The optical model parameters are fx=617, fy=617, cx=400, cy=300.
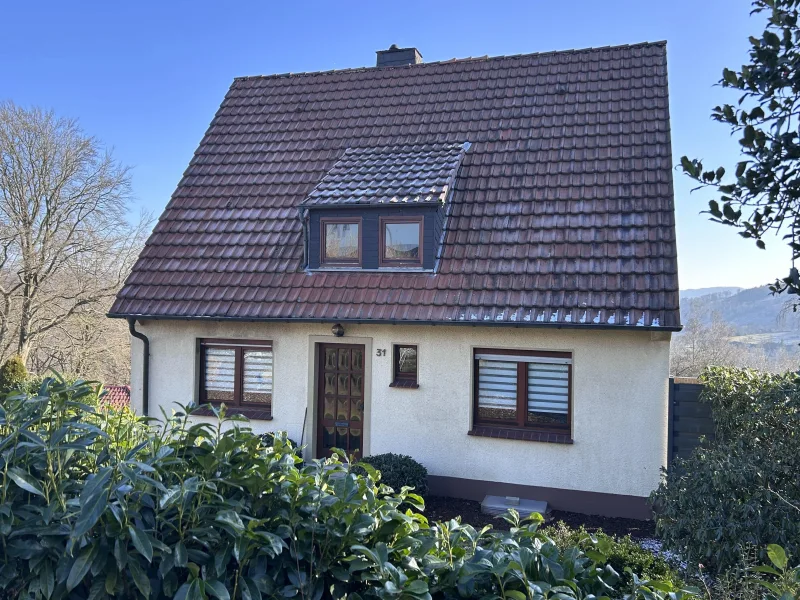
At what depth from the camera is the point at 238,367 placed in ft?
34.8

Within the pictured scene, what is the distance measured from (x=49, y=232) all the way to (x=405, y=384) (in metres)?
23.9

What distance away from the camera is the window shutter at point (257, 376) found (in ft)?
34.6

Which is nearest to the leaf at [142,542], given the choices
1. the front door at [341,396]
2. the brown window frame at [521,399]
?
the brown window frame at [521,399]

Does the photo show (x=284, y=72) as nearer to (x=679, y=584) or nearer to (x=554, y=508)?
(x=554, y=508)

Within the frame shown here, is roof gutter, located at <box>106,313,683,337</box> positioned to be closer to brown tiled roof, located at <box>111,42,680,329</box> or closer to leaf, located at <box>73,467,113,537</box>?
brown tiled roof, located at <box>111,42,680,329</box>

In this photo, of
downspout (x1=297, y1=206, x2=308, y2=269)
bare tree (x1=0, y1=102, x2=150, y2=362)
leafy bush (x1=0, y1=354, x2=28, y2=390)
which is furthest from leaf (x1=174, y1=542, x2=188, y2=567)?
bare tree (x1=0, y1=102, x2=150, y2=362)

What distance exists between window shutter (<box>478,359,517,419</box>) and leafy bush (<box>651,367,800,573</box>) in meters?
3.23

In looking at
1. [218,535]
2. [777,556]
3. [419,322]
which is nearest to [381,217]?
[419,322]

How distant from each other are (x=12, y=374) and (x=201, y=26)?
1254cm

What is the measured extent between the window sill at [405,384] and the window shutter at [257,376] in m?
2.27

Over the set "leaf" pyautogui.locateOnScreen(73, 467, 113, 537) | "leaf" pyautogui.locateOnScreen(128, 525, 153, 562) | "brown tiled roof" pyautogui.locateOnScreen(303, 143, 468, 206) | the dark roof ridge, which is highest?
the dark roof ridge

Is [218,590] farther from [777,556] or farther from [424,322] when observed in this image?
[424,322]

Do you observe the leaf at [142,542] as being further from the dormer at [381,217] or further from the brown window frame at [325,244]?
the brown window frame at [325,244]

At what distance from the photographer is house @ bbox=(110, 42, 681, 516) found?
882 cm
